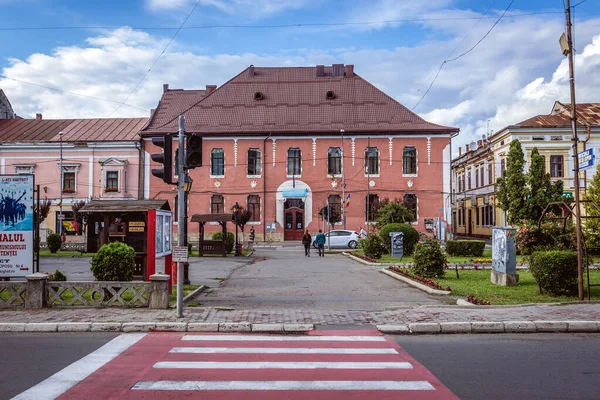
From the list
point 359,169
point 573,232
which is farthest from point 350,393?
point 359,169

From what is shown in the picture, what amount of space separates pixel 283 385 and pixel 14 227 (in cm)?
886

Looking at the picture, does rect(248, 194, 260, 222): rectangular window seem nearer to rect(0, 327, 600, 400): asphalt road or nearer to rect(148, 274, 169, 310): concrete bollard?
rect(148, 274, 169, 310): concrete bollard

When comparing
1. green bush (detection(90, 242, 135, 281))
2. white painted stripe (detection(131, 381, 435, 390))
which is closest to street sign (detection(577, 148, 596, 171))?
white painted stripe (detection(131, 381, 435, 390))

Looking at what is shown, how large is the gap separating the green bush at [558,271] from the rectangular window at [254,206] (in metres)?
37.3

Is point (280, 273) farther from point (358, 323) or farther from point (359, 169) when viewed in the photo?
point (359, 169)

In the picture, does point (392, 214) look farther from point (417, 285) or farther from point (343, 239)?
point (417, 285)

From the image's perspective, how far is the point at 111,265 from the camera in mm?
12586

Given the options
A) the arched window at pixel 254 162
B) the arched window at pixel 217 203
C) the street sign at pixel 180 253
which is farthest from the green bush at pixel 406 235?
the arched window at pixel 217 203

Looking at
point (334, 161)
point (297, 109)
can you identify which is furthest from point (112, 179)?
point (334, 161)

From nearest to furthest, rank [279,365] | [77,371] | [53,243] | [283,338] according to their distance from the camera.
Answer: [77,371]
[279,365]
[283,338]
[53,243]

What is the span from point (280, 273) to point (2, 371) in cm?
1430

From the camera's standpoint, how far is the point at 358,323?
34.2ft

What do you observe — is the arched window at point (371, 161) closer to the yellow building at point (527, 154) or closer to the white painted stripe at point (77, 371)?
the yellow building at point (527, 154)

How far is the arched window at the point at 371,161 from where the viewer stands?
48.9 metres
